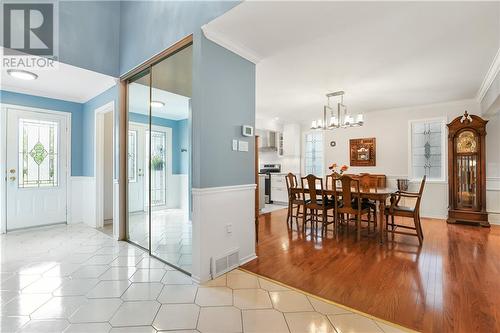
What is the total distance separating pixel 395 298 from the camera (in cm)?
199

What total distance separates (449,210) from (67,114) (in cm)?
757

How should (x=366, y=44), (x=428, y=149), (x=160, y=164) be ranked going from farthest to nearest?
(x=428, y=149)
(x=160, y=164)
(x=366, y=44)

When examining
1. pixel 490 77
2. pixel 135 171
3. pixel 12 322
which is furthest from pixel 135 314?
pixel 490 77

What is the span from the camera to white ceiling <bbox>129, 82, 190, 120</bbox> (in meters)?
3.58

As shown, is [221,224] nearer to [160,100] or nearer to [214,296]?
[214,296]

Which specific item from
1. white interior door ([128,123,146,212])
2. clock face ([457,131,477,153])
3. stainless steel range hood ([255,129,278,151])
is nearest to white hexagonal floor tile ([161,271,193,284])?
white interior door ([128,123,146,212])

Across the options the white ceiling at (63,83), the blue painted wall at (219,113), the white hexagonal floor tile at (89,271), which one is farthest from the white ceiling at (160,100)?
the white hexagonal floor tile at (89,271)

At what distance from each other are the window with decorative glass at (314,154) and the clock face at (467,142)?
2.97 metres

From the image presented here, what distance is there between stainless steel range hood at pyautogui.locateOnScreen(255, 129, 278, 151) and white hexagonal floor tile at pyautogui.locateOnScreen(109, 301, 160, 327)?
239 inches

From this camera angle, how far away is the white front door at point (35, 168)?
3.96 m

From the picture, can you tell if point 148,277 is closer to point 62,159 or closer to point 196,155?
point 196,155

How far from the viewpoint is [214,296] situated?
2037 millimetres

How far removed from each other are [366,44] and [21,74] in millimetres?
4497

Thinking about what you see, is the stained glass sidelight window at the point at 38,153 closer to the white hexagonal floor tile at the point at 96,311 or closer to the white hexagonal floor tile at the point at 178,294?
the white hexagonal floor tile at the point at 96,311
